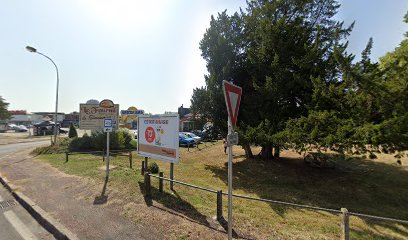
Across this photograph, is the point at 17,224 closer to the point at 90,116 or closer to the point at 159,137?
the point at 159,137

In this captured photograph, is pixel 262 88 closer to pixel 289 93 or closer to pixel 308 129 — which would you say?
pixel 289 93

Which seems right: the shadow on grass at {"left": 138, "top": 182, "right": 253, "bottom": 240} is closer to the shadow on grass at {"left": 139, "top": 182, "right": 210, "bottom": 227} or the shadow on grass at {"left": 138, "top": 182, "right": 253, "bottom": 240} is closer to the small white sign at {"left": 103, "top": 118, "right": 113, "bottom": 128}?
the shadow on grass at {"left": 139, "top": 182, "right": 210, "bottom": 227}

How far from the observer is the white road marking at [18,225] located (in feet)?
16.0

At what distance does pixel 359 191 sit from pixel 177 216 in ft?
32.0

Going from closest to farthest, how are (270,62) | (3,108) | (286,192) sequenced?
(286,192) → (270,62) → (3,108)

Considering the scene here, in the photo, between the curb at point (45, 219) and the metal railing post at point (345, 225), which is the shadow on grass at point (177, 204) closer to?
the curb at point (45, 219)

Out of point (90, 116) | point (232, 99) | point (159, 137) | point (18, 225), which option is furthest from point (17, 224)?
point (90, 116)

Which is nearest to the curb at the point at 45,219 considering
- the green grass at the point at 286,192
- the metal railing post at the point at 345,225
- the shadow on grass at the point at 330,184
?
the green grass at the point at 286,192

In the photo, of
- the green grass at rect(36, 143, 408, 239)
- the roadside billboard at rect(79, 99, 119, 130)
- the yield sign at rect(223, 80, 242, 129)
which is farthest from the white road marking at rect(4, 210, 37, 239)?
the roadside billboard at rect(79, 99, 119, 130)

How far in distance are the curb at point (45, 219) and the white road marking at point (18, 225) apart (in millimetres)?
310

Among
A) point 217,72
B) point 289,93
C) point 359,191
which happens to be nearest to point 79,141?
point 217,72

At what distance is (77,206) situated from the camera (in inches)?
250

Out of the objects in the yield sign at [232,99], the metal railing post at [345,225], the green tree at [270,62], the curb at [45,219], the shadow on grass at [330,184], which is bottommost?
the shadow on grass at [330,184]

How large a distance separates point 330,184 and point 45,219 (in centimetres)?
1239
